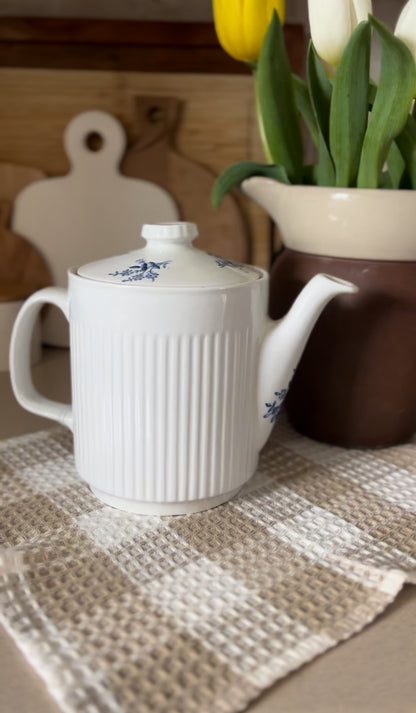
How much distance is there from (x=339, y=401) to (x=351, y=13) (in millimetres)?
281

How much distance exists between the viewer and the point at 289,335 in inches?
17.1

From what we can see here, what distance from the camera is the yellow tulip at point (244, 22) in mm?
488

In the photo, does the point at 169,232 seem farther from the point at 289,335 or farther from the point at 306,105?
the point at 306,105

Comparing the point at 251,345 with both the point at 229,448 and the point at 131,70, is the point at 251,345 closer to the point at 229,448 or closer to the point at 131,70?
the point at 229,448

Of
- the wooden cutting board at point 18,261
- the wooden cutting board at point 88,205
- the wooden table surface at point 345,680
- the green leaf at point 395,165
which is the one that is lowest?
the wooden table surface at point 345,680

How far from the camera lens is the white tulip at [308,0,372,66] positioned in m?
0.45

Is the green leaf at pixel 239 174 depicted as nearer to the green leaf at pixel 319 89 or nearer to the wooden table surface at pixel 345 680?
the green leaf at pixel 319 89

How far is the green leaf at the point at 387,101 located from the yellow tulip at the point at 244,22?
109 millimetres

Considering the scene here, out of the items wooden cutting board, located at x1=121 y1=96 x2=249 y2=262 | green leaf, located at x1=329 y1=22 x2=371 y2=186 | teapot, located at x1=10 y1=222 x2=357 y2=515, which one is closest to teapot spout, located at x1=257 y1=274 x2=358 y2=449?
teapot, located at x1=10 y1=222 x2=357 y2=515

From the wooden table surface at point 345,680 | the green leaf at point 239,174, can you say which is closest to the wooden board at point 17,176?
the green leaf at point 239,174

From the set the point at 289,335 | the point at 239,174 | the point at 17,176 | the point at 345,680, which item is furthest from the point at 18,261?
the point at 345,680

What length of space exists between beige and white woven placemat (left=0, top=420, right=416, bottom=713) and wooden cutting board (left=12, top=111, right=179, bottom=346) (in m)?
0.33

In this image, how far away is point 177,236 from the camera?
414 mm

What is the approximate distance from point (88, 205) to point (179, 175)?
0.36ft
